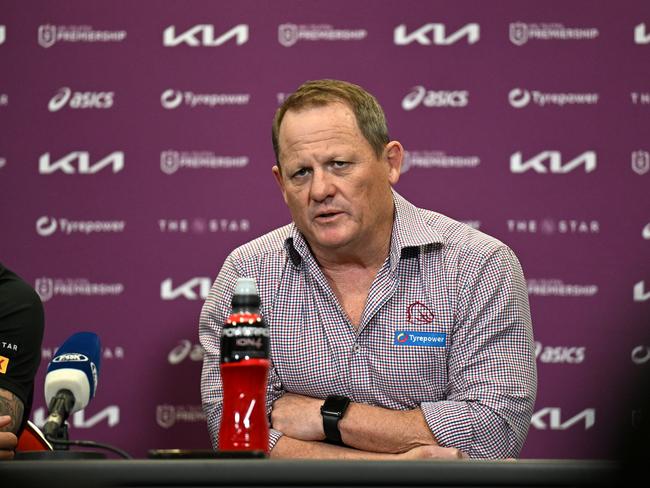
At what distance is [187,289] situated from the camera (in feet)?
13.7

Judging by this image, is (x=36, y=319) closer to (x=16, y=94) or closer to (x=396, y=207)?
(x=396, y=207)

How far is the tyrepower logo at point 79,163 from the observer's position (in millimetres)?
4293

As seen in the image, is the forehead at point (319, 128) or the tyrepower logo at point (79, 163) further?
the tyrepower logo at point (79, 163)

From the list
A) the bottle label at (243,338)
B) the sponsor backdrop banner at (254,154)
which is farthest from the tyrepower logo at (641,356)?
the sponsor backdrop banner at (254,154)

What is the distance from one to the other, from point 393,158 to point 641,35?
1.99 meters

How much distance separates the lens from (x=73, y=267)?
4227mm

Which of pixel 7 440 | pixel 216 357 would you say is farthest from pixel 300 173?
pixel 7 440

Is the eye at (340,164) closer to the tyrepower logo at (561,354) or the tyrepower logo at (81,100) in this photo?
the tyrepower logo at (561,354)

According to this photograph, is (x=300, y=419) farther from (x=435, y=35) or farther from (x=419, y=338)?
(x=435, y=35)

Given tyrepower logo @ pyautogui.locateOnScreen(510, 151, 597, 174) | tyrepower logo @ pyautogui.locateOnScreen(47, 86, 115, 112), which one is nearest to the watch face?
tyrepower logo @ pyautogui.locateOnScreen(510, 151, 597, 174)

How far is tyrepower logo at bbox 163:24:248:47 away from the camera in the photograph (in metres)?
4.33

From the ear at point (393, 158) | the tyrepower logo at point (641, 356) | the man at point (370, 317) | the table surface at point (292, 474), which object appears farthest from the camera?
the ear at point (393, 158)
